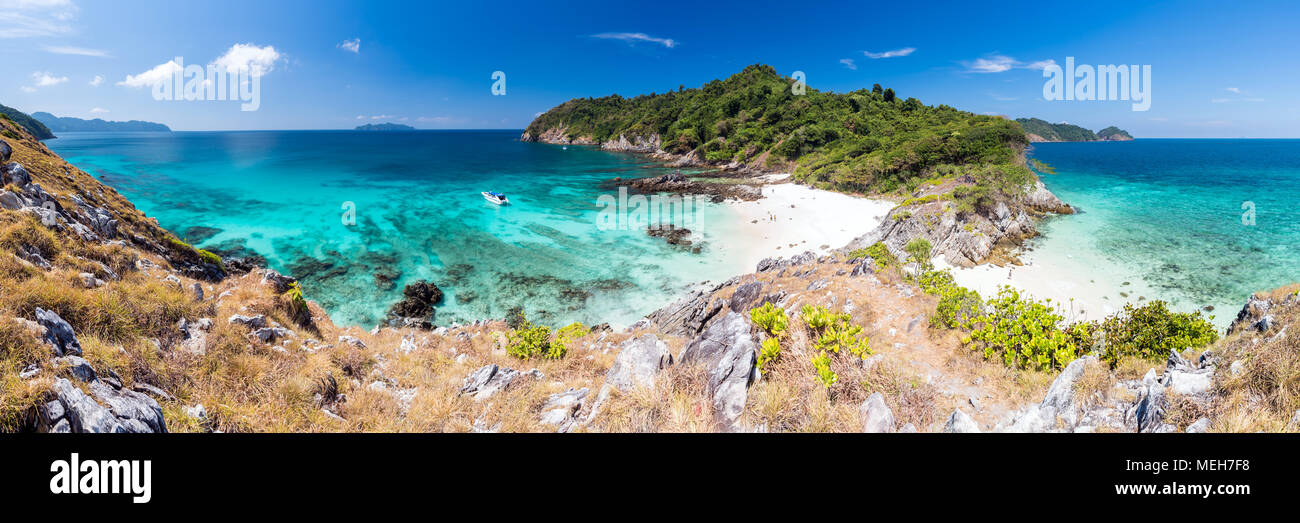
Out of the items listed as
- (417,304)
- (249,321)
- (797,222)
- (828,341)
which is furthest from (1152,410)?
(797,222)

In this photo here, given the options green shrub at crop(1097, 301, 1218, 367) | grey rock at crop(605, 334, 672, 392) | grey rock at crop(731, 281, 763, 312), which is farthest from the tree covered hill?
grey rock at crop(605, 334, 672, 392)

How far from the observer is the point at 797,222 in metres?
33.1

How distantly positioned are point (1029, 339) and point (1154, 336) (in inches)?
66.6

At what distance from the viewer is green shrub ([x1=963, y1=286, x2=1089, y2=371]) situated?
6.79 m

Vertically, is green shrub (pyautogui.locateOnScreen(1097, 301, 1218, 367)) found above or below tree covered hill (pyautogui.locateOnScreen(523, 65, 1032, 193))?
below

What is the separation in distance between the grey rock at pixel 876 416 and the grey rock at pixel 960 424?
64 cm

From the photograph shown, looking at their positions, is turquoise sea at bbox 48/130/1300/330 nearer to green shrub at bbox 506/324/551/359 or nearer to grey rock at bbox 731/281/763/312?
grey rock at bbox 731/281/763/312

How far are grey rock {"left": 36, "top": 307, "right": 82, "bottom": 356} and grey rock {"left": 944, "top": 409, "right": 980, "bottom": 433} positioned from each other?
10.9 metres

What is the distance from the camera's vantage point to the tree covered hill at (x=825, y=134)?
4312cm

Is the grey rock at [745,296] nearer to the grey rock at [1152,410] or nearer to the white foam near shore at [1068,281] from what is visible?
the grey rock at [1152,410]

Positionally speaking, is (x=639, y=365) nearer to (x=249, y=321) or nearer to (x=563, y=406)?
(x=563, y=406)

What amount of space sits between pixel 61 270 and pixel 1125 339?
1803 centimetres

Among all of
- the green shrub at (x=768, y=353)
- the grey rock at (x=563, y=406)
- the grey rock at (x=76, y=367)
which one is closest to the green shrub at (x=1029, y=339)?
the green shrub at (x=768, y=353)
